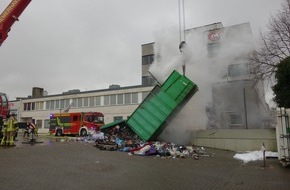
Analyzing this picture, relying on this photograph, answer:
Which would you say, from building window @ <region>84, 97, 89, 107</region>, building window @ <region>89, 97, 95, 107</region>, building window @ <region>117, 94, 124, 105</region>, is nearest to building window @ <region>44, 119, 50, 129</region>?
building window @ <region>84, 97, 89, 107</region>

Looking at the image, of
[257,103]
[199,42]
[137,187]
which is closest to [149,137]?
[199,42]

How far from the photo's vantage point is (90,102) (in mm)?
37438

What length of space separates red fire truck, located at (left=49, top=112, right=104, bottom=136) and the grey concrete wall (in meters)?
12.4

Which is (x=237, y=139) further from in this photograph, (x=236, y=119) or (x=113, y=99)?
(x=113, y=99)

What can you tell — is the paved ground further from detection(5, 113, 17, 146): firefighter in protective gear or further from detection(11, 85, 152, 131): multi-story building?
detection(11, 85, 152, 131): multi-story building

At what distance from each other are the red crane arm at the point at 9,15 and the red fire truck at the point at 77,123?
47.0 feet

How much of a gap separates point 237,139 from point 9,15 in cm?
1206

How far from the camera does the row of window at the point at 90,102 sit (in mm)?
33500

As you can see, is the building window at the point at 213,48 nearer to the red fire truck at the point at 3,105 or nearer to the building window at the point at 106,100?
the red fire truck at the point at 3,105

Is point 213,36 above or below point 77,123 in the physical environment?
above

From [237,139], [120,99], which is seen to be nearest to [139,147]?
[237,139]

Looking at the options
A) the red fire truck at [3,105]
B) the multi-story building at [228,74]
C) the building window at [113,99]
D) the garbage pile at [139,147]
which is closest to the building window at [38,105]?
the building window at [113,99]

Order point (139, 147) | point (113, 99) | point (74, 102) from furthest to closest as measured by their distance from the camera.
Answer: point (74, 102)
point (113, 99)
point (139, 147)

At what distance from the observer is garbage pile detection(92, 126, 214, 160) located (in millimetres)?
12109
